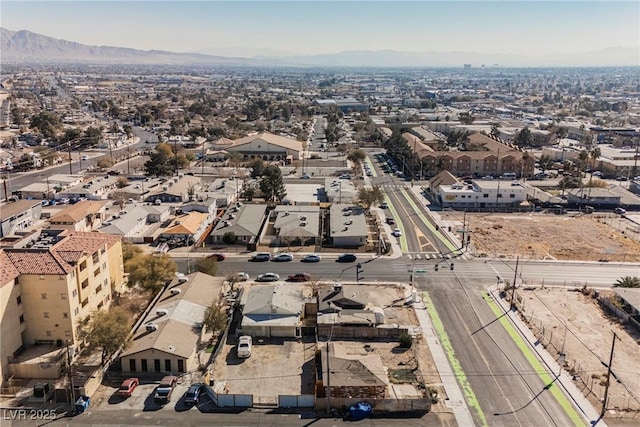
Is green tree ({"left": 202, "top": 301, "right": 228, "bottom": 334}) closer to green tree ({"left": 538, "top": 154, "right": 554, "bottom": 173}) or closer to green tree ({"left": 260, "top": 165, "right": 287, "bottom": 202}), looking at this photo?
green tree ({"left": 260, "top": 165, "right": 287, "bottom": 202})

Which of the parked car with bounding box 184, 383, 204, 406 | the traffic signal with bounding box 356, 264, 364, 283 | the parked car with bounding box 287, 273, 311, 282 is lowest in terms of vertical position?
the parked car with bounding box 184, 383, 204, 406

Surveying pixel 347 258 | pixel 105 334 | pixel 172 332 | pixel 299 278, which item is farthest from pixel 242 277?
pixel 105 334

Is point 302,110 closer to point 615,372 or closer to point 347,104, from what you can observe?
point 347,104

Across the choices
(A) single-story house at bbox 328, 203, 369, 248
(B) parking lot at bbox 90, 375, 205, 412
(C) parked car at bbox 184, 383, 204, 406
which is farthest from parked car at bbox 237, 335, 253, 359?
(A) single-story house at bbox 328, 203, 369, 248

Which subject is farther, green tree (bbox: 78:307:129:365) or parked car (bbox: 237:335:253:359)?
parked car (bbox: 237:335:253:359)

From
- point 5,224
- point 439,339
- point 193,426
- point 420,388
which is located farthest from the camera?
point 5,224

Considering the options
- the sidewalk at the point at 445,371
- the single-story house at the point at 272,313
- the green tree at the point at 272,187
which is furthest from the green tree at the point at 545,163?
the single-story house at the point at 272,313

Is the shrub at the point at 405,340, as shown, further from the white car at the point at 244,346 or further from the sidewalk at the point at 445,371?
the white car at the point at 244,346

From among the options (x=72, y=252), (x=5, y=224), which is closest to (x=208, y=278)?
(x=72, y=252)
